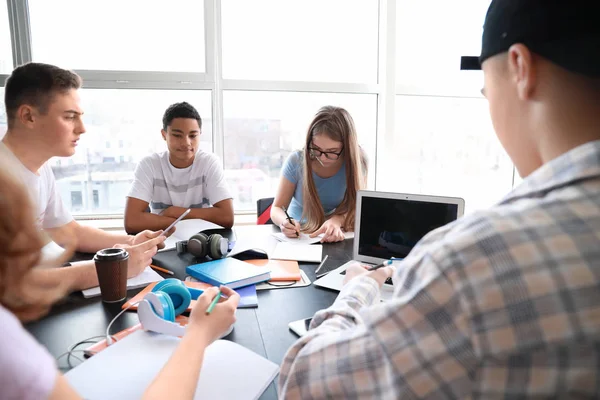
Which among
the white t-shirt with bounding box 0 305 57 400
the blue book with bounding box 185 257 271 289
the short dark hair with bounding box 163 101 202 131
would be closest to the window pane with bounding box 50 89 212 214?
the short dark hair with bounding box 163 101 202 131

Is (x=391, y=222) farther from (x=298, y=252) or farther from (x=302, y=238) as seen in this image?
(x=302, y=238)

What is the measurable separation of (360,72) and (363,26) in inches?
14.6

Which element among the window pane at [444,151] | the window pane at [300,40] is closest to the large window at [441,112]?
the window pane at [444,151]

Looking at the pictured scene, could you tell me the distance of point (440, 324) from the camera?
1.55 feet

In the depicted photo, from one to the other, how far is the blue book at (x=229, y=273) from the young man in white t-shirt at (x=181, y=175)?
2.93 ft

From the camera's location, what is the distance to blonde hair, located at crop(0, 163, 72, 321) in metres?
0.55

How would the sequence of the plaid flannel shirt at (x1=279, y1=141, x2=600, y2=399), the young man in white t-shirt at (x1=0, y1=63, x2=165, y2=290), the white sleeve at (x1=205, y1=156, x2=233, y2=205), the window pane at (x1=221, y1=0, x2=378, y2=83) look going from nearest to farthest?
the plaid flannel shirt at (x1=279, y1=141, x2=600, y2=399) < the young man in white t-shirt at (x1=0, y1=63, x2=165, y2=290) < the white sleeve at (x1=205, y1=156, x2=233, y2=205) < the window pane at (x1=221, y1=0, x2=378, y2=83)

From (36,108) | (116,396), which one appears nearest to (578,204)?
(116,396)

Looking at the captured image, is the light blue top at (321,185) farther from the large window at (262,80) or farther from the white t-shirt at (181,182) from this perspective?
the large window at (262,80)

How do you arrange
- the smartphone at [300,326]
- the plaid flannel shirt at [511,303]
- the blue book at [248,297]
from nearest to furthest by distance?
1. the plaid flannel shirt at [511,303]
2. the smartphone at [300,326]
3. the blue book at [248,297]

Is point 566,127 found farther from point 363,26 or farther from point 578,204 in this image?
point 363,26

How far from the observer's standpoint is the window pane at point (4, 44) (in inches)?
113

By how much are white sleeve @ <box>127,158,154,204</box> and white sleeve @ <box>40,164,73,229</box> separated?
419mm

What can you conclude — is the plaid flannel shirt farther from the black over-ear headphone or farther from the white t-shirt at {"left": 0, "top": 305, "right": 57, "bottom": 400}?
the black over-ear headphone
